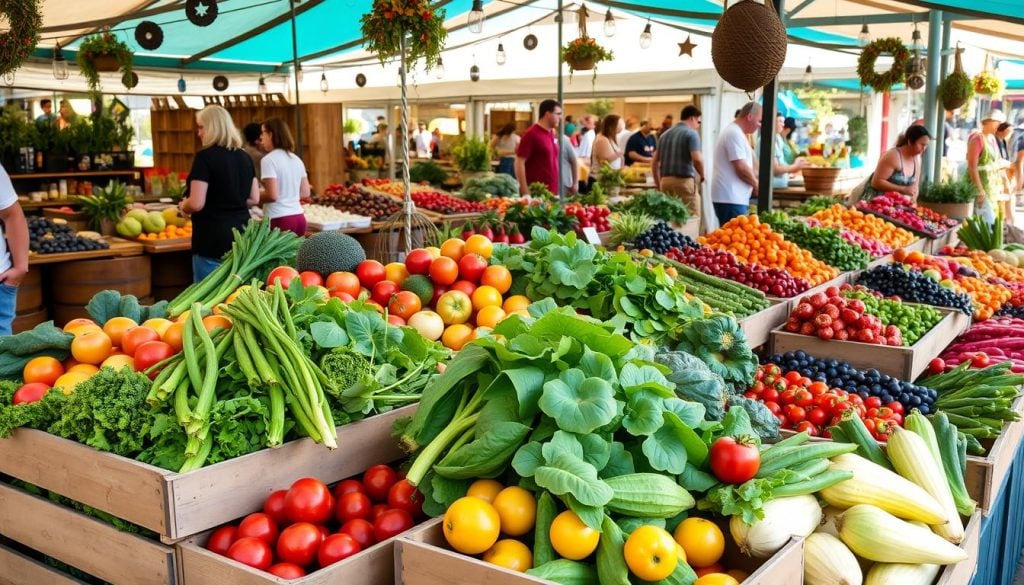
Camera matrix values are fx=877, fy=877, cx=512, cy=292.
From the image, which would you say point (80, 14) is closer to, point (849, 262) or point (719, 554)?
point (849, 262)

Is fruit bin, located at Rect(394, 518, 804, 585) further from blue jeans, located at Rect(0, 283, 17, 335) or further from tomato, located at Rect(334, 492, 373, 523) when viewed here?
blue jeans, located at Rect(0, 283, 17, 335)

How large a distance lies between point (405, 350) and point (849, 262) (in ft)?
11.5

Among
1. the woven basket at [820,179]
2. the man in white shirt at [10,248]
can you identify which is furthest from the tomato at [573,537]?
the woven basket at [820,179]

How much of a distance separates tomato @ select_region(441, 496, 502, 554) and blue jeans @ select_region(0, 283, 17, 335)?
3113mm

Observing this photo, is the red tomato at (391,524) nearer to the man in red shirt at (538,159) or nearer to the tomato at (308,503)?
the tomato at (308,503)

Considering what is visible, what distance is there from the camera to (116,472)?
1.97 metres

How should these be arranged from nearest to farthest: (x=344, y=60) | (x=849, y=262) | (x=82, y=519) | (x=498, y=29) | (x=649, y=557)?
(x=649, y=557) → (x=82, y=519) → (x=849, y=262) → (x=498, y=29) → (x=344, y=60)

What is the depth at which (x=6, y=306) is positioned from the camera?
4020 mm

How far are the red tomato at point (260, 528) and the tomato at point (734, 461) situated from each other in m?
0.96

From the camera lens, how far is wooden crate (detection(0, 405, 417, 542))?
6.17 ft

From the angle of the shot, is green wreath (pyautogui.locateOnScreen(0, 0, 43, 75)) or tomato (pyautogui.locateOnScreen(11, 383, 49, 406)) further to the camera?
green wreath (pyautogui.locateOnScreen(0, 0, 43, 75))

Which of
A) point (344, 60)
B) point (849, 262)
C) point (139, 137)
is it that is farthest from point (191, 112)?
point (849, 262)

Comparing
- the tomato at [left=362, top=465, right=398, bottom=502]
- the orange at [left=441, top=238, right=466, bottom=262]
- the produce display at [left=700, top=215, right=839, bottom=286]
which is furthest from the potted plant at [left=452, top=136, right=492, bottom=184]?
the tomato at [left=362, top=465, right=398, bottom=502]

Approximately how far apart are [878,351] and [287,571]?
2606 mm
